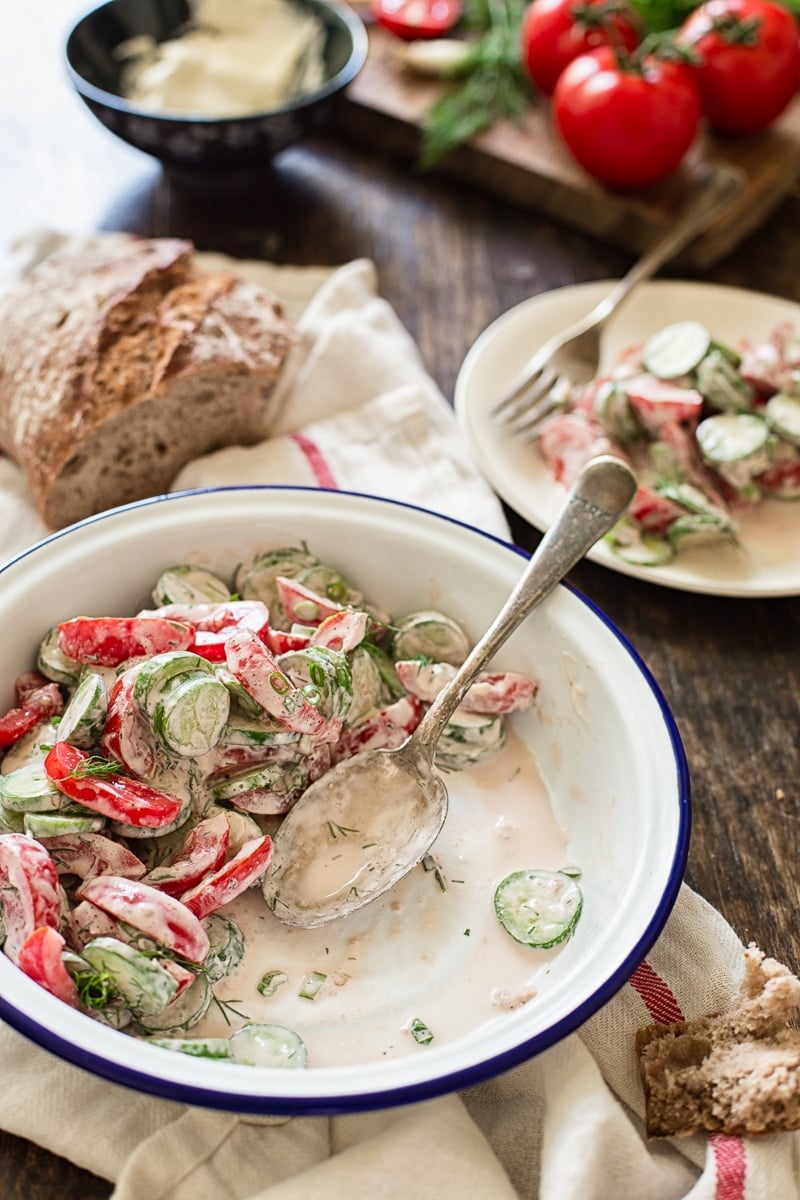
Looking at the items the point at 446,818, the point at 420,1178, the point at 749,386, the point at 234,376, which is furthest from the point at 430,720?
the point at 749,386

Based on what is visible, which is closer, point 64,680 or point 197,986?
point 197,986

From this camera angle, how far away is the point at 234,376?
2.37 m

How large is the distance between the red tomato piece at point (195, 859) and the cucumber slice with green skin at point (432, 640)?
0.50 m

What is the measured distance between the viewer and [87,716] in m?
1.64

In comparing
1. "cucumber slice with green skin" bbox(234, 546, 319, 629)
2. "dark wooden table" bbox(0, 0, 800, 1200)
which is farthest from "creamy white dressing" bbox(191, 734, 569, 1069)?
"cucumber slice with green skin" bbox(234, 546, 319, 629)

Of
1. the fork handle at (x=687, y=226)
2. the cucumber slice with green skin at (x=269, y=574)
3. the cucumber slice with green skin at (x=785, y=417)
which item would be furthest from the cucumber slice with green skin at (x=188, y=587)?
the fork handle at (x=687, y=226)

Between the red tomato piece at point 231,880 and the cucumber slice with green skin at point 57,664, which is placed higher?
the cucumber slice with green skin at point 57,664

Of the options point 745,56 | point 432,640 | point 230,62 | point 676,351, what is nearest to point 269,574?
point 432,640

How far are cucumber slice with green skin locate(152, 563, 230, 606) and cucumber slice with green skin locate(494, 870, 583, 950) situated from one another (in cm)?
68

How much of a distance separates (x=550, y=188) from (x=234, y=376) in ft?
4.36

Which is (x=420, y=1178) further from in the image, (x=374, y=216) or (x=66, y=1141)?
(x=374, y=216)

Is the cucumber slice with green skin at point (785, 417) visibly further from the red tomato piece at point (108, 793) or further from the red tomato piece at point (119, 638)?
the red tomato piece at point (108, 793)

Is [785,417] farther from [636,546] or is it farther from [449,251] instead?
[449,251]

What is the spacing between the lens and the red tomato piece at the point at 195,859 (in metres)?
1.60
